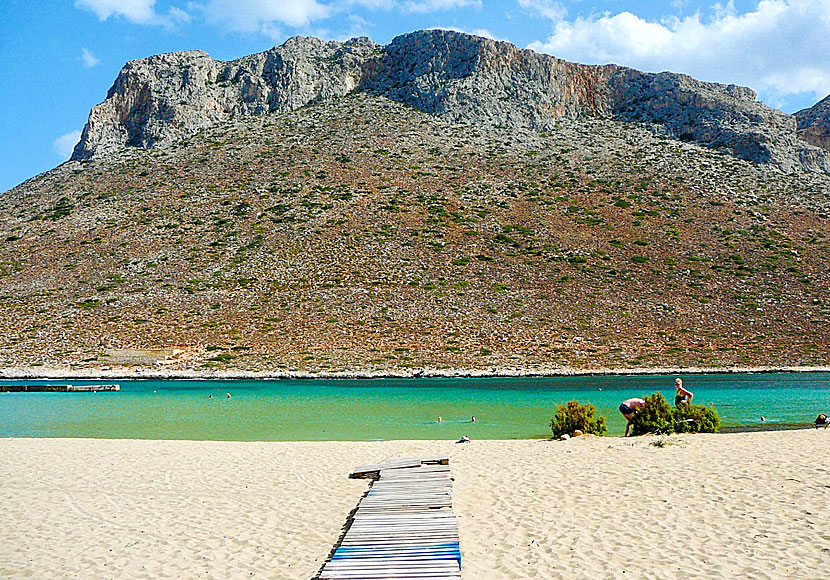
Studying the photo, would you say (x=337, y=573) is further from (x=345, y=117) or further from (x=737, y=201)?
(x=345, y=117)

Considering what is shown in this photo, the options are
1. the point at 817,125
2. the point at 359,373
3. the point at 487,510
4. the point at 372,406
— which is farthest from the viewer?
the point at 817,125

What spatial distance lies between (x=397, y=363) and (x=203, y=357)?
35.5 ft

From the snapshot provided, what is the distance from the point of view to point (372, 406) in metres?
24.2

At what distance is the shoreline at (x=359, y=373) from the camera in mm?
33500

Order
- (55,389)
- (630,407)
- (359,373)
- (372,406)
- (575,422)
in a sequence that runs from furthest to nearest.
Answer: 1. (359,373)
2. (55,389)
3. (372,406)
4. (575,422)
5. (630,407)

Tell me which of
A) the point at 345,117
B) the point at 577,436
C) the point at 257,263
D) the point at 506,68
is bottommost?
the point at 577,436

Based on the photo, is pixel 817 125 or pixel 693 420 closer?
pixel 693 420

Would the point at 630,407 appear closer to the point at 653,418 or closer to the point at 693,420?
the point at 653,418

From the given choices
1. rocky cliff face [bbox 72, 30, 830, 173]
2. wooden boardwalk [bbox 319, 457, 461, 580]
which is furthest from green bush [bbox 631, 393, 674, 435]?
rocky cliff face [bbox 72, 30, 830, 173]

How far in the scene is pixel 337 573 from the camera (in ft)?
19.8

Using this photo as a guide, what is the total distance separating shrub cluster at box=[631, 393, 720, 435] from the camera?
1568 centimetres

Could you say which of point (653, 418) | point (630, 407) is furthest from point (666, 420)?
point (630, 407)

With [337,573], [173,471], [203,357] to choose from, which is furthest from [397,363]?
[337,573]

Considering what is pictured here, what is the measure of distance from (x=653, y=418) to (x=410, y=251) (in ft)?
105
